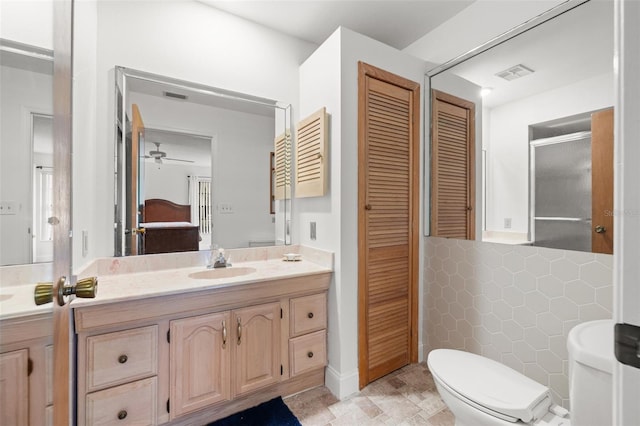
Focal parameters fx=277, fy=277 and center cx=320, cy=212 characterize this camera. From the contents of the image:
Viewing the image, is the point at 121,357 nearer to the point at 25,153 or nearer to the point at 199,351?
the point at 199,351

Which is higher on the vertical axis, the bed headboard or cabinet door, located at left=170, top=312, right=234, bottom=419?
the bed headboard

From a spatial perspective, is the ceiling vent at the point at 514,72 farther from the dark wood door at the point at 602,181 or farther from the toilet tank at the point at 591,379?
the toilet tank at the point at 591,379

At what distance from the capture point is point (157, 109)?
5.84 ft

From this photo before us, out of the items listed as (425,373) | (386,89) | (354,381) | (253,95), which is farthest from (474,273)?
(253,95)

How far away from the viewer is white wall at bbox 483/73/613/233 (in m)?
1.35

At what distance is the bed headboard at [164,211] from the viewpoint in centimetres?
173

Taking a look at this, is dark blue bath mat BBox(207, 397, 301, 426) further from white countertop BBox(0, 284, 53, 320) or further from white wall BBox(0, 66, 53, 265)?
white wall BBox(0, 66, 53, 265)

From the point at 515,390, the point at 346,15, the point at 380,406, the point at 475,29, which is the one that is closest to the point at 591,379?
the point at 515,390

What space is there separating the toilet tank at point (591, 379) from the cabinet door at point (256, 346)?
1.29 meters

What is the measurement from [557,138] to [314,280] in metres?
1.51

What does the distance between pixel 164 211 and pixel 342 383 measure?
5.09 ft

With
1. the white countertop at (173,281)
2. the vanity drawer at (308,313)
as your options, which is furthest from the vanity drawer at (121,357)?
the vanity drawer at (308,313)

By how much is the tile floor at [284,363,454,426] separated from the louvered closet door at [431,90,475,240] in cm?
103

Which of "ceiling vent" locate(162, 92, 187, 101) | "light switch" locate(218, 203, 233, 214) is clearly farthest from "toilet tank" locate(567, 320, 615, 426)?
"ceiling vent" locate(162, 92, 187, 101)
